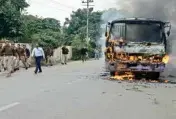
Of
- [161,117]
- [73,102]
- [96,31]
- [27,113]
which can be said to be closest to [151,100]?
[73,102]

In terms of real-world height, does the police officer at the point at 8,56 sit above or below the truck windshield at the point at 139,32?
below

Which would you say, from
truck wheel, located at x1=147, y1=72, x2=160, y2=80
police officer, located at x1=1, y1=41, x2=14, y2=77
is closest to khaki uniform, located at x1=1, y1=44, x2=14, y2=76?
police officer, located at x1=1, y1=41, x2=14, y2=77

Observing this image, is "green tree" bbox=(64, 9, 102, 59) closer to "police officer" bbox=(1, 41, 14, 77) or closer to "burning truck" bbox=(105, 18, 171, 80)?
"police officer" bbox=(1, 41, 14, 77)

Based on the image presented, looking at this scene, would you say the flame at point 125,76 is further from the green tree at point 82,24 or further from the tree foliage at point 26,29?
the green tree at point 82,24

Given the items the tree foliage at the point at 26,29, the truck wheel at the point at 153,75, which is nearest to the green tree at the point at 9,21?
the tree foliage at the point at 26,29

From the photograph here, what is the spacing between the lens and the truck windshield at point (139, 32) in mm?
20312

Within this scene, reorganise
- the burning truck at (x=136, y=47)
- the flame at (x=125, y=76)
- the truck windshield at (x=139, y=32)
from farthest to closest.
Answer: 1. the flame at (x=125, y=76)
2. the truck windshield at (x=139, y=32)
3. the burning truck at (x=136, y=47)

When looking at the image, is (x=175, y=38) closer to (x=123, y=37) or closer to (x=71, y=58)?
(x=123, y=37)

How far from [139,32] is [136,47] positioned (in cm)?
85

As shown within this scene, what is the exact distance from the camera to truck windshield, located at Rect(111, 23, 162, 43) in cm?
2031

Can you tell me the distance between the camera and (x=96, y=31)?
81.2 metres

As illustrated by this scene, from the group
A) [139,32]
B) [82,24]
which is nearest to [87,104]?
[139,32]

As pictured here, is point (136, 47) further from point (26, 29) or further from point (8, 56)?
point (26, 29)

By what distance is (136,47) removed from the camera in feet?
65.6
